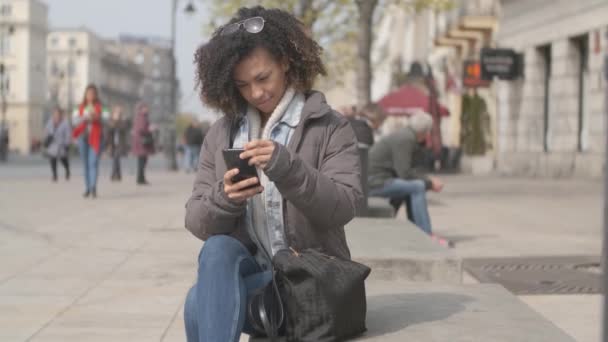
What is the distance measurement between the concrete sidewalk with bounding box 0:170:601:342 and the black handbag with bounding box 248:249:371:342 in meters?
1.81

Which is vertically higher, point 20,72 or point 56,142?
point 20,72

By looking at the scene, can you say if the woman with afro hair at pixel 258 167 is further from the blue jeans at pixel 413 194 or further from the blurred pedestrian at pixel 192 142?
the blurred pedestrian at pixel 192 142

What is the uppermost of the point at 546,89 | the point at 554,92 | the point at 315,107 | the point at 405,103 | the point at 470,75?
the point at 470,75

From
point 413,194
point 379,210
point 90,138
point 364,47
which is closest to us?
point 379,210

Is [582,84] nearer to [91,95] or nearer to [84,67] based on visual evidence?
[91,95]

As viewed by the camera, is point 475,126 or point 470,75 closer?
point 470,75

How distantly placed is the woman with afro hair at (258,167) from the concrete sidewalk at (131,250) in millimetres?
1704

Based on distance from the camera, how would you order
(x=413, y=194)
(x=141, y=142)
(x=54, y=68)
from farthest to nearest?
(x=54, y=68) → (x=141, y=142) → (x=413, y=194)

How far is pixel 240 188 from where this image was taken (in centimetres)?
349

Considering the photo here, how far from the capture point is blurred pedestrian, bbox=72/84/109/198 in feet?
54.2

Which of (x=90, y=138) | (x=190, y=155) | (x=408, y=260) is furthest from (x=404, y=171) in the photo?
(x=190, y=155)

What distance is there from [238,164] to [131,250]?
5823 mm

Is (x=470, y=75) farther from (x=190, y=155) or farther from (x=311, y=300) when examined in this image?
(x=311, y=300)

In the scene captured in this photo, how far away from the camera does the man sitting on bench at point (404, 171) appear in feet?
33.1
